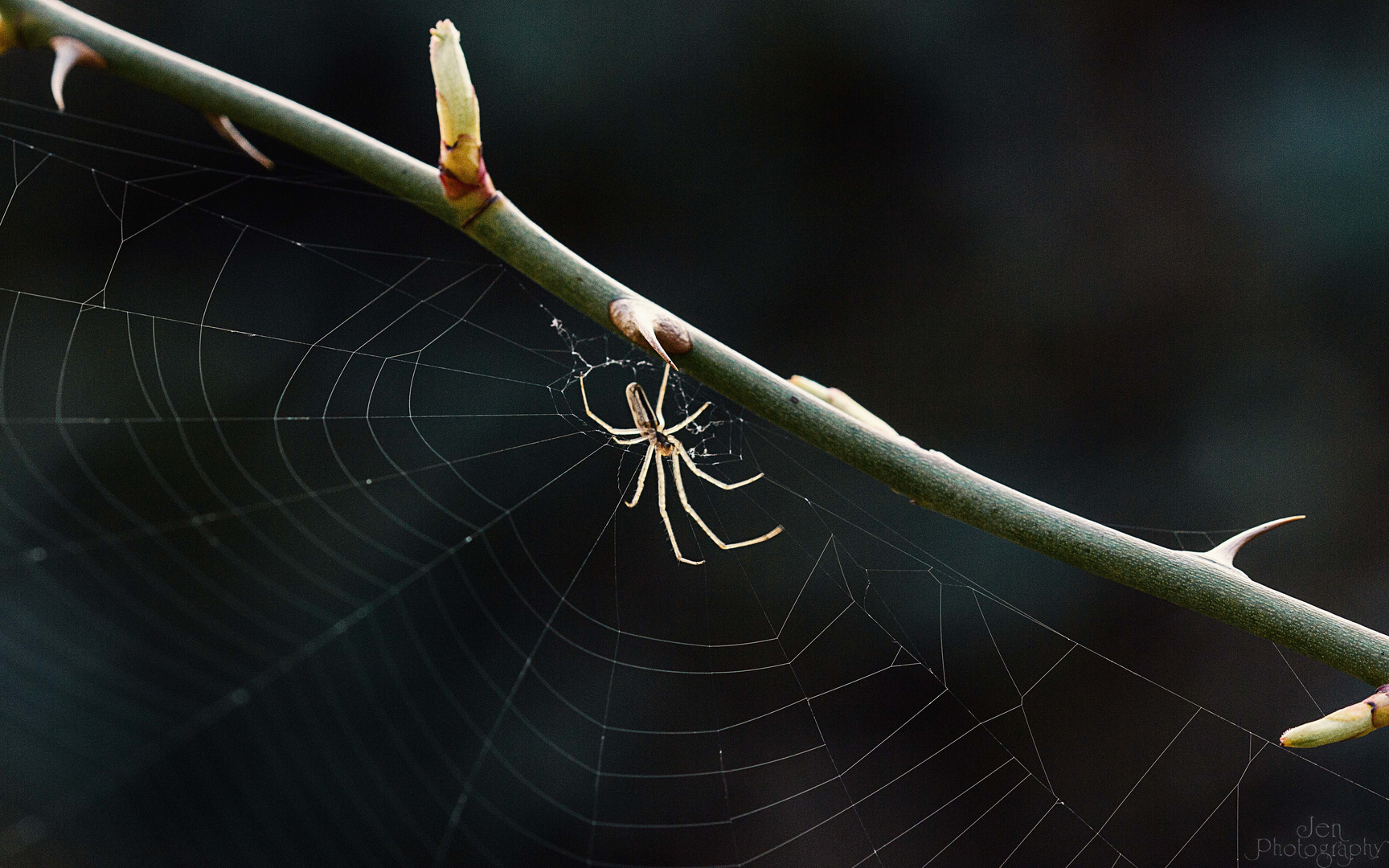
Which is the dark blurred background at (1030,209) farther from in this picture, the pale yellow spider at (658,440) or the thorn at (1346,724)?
the thorn at (1346,724)

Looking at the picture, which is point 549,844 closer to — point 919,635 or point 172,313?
point 919,635

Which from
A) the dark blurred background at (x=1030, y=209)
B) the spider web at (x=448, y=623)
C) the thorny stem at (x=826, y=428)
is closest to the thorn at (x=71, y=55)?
the thorny stem at (x=826, y=428)

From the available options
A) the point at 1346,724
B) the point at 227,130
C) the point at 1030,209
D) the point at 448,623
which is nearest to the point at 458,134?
the point at 227,130

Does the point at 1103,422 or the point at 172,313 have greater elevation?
the point at 172,313

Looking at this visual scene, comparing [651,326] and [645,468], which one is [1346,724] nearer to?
[651,326]

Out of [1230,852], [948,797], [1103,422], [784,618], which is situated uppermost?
[1103,422]

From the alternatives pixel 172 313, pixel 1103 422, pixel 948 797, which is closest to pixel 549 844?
pixel 948 797

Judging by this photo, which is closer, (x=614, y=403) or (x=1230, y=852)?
(x=614, y=403)
